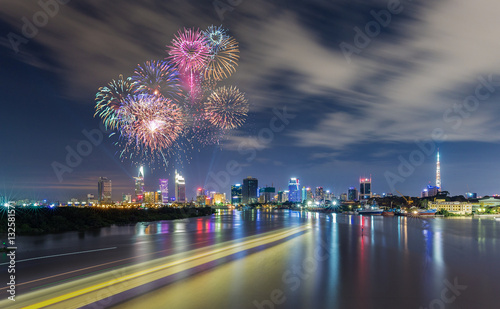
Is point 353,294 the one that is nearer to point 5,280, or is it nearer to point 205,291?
point 205,291

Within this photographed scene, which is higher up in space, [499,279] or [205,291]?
[205,291]

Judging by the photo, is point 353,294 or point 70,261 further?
point 70,261

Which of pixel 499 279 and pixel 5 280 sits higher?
pixel 5 280

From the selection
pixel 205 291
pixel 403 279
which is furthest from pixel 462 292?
pixel 205 291

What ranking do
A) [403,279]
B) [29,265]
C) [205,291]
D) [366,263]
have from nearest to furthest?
1. [205,291]
2. [403,279]
3. [29,265]
4. [366,263]

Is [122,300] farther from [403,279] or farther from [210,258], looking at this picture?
[403,279]

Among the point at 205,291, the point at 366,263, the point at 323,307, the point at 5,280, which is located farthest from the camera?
the point at 366,263

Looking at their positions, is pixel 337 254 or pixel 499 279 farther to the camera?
pixel 337 254

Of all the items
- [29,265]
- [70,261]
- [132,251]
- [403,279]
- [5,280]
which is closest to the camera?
[5,280]

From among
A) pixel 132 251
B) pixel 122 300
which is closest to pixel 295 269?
pixel 122 300
